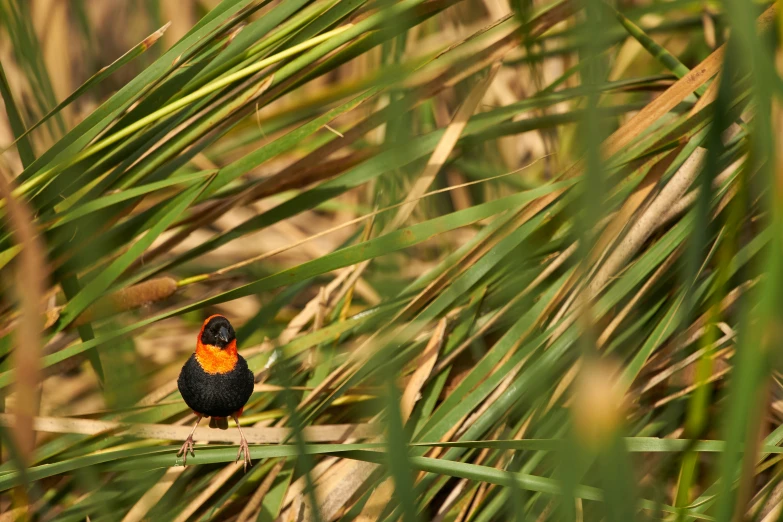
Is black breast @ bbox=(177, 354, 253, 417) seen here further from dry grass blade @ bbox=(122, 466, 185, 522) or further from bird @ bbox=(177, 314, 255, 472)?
dry grass blade @ bbox=(122, 466, 185, 522)

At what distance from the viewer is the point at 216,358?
191 centimetres

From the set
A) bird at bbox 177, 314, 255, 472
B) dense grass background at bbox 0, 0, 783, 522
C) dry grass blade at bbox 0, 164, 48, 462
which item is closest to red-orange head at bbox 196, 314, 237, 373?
bird at bbox 177, 314, 255, 472

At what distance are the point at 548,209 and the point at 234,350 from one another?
855 mm

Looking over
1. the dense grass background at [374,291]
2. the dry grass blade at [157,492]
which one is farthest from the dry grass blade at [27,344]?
the dry grass blade at [157,492]

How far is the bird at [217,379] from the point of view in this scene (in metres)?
1.75

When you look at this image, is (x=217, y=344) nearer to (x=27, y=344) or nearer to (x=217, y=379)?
(x=217, y=379)

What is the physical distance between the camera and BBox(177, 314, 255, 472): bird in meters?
1.75

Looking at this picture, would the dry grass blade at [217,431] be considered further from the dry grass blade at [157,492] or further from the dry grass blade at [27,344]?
the dry grass blade at [27,344]

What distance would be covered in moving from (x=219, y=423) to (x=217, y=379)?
227 millimetres

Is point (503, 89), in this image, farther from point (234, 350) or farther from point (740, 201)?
point (740, 201)

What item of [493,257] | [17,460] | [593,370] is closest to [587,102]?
[593,370]

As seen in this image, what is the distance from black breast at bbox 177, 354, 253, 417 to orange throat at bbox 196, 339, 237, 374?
14 millimetres

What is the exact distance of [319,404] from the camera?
173 cm

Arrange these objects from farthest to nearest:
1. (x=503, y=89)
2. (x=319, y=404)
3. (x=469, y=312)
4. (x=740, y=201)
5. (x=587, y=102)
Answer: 1. (x=503, y=89)
2. (x=469, y=312)
3. (x=319, y=404)
4. (x=740, y=201)
5. (x=587, y=102)
